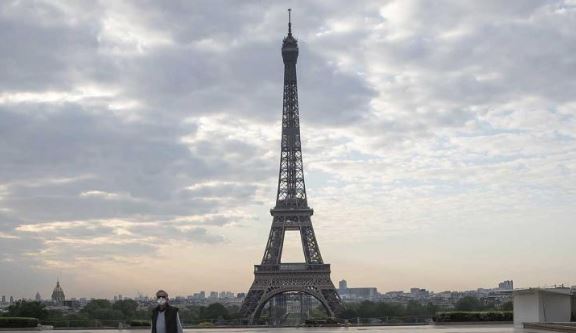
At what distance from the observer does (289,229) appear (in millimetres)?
100188

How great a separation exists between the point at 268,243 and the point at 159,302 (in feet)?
286

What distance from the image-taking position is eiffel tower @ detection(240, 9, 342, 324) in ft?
308

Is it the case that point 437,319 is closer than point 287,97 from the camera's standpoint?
Yes

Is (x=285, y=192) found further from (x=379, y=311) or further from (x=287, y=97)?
(x=379, y=311)

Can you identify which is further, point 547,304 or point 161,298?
point 547,304

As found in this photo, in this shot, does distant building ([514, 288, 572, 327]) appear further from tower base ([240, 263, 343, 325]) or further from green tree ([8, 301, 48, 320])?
tower base ([240, 263, 343, 325])

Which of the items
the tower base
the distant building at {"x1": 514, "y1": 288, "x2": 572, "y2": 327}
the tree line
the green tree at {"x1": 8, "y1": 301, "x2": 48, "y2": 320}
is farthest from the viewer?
the tower base

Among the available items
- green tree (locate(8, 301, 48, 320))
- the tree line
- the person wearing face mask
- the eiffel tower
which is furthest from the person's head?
the eiffel tower

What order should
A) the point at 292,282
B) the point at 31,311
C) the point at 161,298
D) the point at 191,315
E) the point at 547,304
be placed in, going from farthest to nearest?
the point at 191,315
the point at 292,282
the point at 31,311
the point at 547,304
the point at 161,298

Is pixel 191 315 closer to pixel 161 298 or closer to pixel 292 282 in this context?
pixel 292 282

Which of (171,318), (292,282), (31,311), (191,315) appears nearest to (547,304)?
(171,318)

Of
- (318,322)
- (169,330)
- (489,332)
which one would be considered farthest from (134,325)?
(169,330)

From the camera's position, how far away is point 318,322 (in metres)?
45.4

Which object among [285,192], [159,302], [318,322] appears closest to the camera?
[159,302]
